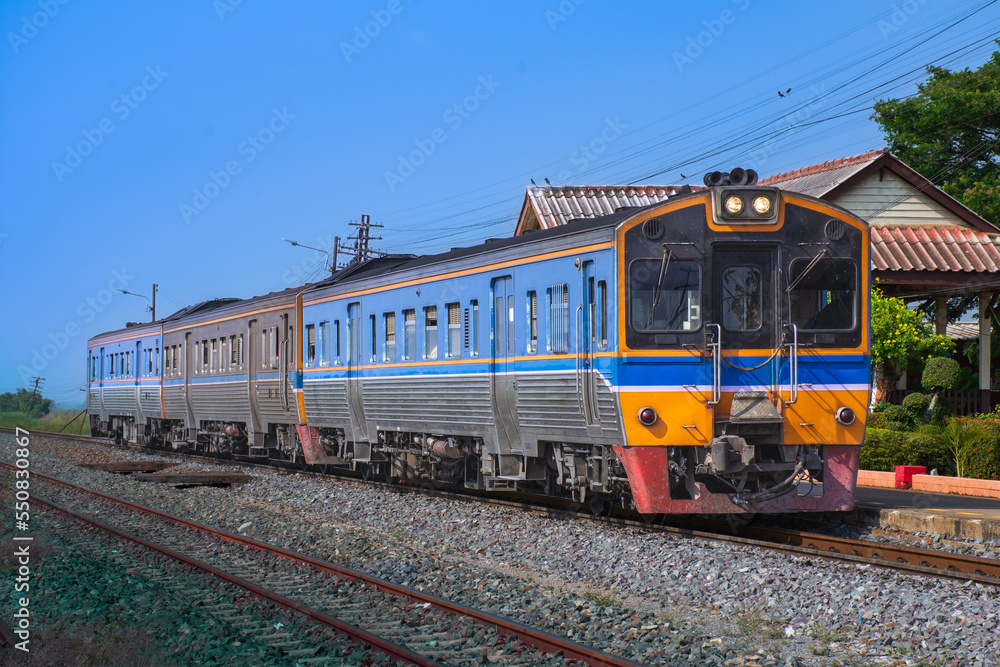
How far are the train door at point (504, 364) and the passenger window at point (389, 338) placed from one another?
3087 mm

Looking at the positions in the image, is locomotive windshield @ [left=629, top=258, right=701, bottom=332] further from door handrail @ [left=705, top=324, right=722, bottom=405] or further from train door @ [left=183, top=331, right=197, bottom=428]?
train door @ [left=183, top=331, right=197, bottom=428]

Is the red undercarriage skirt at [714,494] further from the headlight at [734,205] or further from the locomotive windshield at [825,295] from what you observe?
the headlight at [734,205]

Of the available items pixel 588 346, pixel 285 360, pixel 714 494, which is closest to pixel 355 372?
pixel 285 360

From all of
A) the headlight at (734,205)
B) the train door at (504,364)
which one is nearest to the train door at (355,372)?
the train door at (504,364)

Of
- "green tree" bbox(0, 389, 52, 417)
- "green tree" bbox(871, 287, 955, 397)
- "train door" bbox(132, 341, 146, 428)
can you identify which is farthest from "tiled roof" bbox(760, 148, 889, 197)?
"green tree" bbox(0, 389, 52, 417)

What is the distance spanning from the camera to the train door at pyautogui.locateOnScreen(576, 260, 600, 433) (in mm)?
11219

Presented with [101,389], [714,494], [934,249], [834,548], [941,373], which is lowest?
[834,548]

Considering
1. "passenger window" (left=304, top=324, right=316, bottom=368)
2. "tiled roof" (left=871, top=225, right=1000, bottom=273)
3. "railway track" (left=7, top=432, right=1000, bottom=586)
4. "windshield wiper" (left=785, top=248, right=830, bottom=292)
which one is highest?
"tiled roof" (left=871, top=225, right=1000, bottom=273)

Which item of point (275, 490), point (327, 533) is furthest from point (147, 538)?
point (275, 490)

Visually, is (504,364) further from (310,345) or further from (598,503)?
(310,345)

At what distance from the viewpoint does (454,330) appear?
46.6ft

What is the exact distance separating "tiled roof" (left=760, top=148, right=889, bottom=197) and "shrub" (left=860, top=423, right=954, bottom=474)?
6.03 m

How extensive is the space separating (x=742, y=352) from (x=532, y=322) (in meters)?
2.61

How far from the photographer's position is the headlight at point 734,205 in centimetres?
1098
